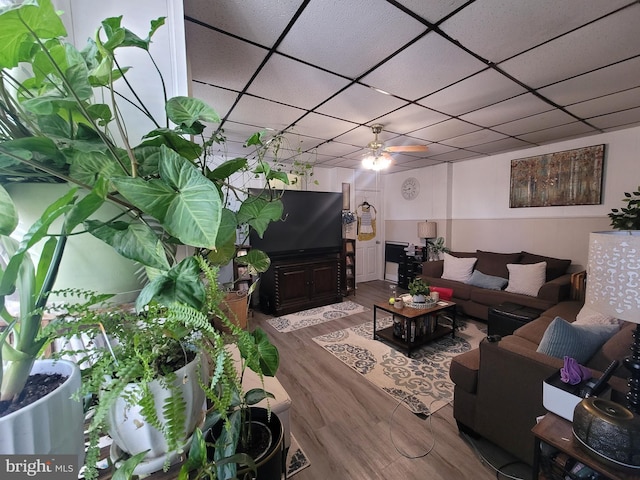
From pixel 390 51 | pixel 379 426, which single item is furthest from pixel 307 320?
pixel 390 51

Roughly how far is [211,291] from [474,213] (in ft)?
16.6

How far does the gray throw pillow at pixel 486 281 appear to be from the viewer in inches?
139

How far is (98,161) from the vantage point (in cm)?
44

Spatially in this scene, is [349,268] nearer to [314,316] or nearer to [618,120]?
[314,316]

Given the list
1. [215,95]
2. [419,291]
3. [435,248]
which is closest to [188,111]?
[215,95]

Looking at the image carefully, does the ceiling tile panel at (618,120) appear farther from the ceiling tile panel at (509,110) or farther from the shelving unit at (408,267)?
the shelving unit at (408,267)

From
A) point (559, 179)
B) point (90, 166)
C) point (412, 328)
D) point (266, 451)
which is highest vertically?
point (559, 179)

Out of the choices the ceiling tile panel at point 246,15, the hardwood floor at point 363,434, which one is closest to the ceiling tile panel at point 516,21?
the ceiling tile panel at point 246,15

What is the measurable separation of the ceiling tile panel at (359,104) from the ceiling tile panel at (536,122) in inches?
59.5

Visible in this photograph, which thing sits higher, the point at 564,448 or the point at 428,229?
the point at 428,229

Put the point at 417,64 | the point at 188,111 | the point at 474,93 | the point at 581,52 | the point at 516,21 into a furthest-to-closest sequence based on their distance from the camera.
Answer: the point at 474,93
the point at 417,64
the point at 581,52
the point at 516,21
the point at 188,111

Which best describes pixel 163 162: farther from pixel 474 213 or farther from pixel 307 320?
pixel 474 213

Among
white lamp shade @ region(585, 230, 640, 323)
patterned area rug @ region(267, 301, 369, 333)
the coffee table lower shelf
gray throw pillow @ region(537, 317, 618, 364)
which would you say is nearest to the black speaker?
white lamp shade @ region(585, 230, 640, 323)

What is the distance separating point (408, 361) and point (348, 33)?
108 inches
